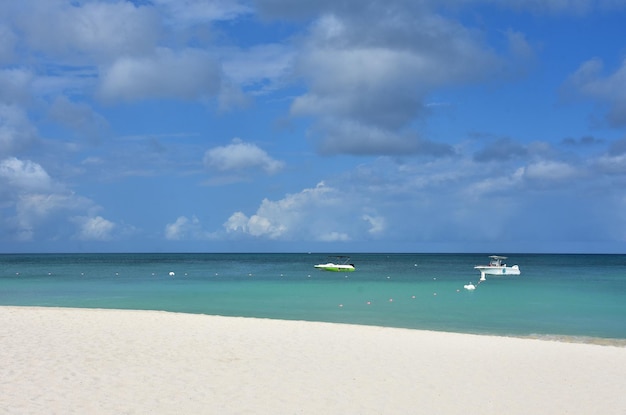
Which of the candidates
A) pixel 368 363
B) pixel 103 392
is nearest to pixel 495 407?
pixel 368 363

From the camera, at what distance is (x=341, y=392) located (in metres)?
13.2

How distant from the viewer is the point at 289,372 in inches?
596

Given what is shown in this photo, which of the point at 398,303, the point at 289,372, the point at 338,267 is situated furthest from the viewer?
the point at 338,267

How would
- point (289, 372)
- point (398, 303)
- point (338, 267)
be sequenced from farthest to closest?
point (338, 267)
point (398, 303)
point (289, 372)

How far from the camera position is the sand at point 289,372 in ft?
39.7

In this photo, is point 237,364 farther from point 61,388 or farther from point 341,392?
point 61,388

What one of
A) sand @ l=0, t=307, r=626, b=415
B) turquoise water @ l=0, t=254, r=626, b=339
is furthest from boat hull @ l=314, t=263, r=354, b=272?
sand @ l=0, t=307, r=626, b=415

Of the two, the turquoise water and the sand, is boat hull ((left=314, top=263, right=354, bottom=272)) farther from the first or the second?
the sand

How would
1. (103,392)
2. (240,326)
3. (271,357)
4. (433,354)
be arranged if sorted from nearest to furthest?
(103,392) → (271,357) → (433,354) → (240,326)

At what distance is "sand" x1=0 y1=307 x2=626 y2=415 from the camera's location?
12.1m

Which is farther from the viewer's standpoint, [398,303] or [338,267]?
[338,267]

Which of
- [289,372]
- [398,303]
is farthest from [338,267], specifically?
[289,372]

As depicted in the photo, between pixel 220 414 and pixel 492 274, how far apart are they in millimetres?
76035

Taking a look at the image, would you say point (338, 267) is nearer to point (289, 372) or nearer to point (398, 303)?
point (398, 303)
